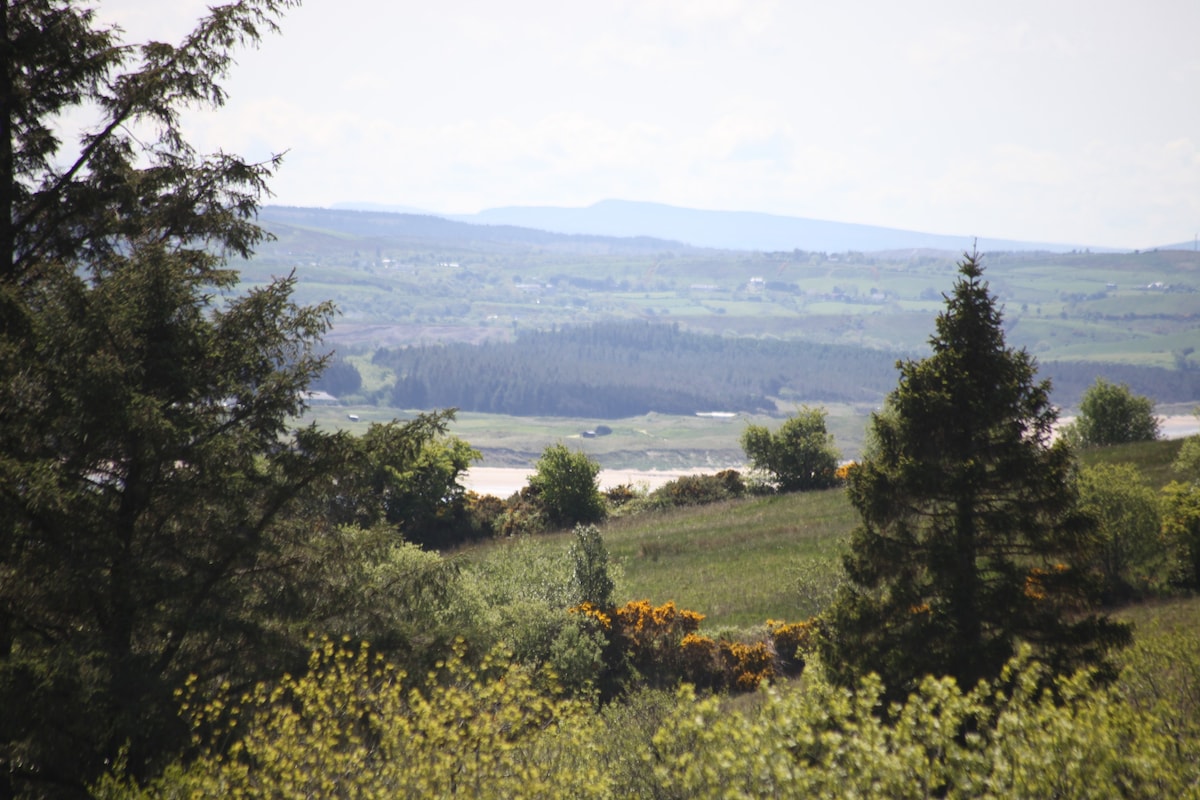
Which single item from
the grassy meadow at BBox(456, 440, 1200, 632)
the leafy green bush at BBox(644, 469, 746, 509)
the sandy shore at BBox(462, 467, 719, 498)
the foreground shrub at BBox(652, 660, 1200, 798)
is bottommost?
the sandy shore at BBox(462, 467, 719, 498)

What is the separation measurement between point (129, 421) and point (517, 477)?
146 m

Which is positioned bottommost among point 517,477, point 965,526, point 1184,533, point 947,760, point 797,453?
point 517,477

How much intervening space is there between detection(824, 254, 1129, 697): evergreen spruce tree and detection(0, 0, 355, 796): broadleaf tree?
10.3 m

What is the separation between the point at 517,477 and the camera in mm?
159750

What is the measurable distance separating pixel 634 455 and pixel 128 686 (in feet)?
604

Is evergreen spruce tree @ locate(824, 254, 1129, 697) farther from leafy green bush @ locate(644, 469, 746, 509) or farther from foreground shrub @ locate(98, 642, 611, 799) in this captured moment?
leafy green bush @ locate(644, 469, 746, 509)

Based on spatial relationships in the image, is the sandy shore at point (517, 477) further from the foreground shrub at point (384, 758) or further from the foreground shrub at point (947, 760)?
the foreground shrub at point (947, 760)

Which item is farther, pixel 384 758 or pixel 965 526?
pixel 965 526

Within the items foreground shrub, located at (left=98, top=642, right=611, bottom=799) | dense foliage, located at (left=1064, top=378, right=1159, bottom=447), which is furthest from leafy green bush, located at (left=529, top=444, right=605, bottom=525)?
foreground shrub, located at (left=98, top=642, right=611, bottom=799)

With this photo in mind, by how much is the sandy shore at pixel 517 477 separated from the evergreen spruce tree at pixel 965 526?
11075 centimetres

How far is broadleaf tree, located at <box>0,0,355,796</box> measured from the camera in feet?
44.4

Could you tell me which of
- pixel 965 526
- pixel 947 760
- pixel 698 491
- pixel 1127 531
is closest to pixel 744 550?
pixel 698 491

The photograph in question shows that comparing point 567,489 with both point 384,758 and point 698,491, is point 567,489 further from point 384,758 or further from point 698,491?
point 384,758

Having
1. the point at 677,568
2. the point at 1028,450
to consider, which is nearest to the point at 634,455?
the point at 677,568
